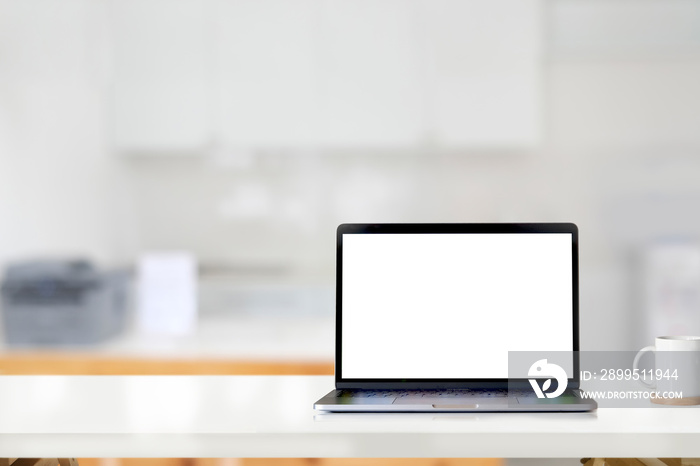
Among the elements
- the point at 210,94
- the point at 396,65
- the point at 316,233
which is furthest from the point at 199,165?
the point at 396,65

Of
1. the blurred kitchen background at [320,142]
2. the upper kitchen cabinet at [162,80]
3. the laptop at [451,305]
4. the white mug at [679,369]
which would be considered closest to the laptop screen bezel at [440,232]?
the laptop at [451,305]

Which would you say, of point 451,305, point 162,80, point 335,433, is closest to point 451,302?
point 451,305

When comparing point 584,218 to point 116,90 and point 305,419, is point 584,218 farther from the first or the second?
point 305,419

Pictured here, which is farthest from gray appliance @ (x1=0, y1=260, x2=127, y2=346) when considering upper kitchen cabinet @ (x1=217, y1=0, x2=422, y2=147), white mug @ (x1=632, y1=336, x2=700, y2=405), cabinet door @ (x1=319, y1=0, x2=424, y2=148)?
white mug @ (x1=632, y1=336, x2=700, y2=405)

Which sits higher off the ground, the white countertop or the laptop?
the laptop

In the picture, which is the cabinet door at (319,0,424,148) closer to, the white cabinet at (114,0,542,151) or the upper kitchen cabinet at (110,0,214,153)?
the white cabinet at (114,0,542,151)

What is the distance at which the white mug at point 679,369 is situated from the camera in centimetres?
96

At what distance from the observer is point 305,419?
2.96ft

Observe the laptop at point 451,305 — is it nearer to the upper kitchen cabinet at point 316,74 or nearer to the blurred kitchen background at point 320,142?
the blurred kitchen background at point 320,142

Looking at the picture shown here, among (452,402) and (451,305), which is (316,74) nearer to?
(451,305)

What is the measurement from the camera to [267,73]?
311 cm

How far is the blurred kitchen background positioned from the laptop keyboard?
6.08 feet

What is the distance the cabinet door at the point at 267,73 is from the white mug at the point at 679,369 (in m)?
2.29

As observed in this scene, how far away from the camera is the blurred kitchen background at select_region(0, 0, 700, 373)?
10.1 feet
